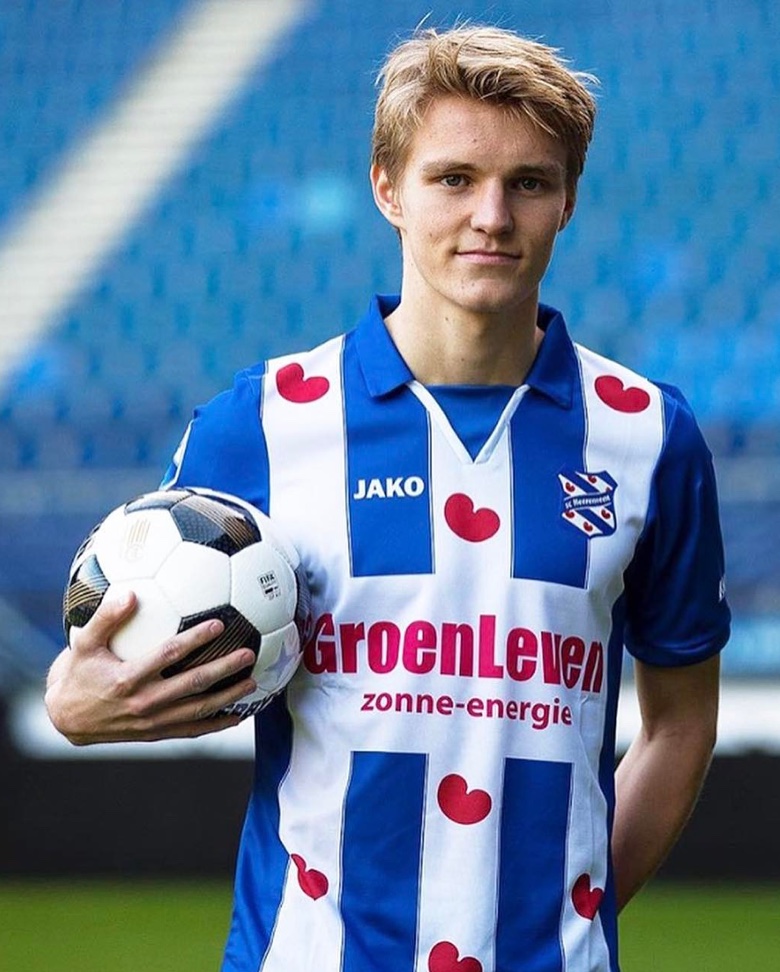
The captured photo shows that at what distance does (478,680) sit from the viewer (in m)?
2.12

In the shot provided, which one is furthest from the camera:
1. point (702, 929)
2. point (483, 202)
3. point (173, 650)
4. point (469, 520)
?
point (702, 929)

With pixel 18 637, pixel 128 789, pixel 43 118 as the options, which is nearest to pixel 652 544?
pixel 128 789

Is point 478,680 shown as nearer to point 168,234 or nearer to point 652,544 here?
point 652,544

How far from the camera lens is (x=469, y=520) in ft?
7.16

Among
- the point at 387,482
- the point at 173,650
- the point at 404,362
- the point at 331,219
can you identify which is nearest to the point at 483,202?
the point at 404,362

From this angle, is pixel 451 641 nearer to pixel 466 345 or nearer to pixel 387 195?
pixel 466 345

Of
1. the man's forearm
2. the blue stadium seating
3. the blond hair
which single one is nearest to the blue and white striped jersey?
the man's forearm

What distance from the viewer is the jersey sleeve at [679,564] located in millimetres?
2248

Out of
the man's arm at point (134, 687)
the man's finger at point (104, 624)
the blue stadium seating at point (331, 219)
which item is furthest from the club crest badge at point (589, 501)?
the blue stadium seating at point (331, 219)

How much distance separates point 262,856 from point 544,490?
1.93 ft

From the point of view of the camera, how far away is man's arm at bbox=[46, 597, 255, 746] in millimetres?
1977

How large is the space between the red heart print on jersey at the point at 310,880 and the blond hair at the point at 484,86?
0.88 meters

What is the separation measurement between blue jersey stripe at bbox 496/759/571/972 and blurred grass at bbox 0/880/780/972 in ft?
9.93

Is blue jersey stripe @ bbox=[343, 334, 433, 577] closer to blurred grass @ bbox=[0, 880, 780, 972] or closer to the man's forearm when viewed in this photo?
the man's forearm
